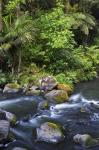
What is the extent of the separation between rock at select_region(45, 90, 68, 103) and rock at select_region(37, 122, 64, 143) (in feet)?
13.7

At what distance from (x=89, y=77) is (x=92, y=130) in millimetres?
8792

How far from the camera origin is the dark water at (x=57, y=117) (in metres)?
12.1

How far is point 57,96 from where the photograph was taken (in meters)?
17.1

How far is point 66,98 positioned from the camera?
17.1 meters

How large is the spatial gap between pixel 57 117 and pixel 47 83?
13.6ft

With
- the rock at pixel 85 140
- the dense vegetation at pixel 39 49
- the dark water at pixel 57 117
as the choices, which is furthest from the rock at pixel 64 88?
the rock at pixel 85 140

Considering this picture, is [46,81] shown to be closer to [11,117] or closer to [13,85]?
[13,85]

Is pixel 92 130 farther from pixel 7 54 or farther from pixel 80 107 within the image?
pixel 7 54

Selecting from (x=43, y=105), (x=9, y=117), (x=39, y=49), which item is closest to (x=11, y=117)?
(x=9, y=117)

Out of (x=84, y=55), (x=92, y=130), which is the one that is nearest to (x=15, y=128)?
A: (x=92, y=130)

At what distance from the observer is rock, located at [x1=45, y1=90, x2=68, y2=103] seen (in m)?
16.9

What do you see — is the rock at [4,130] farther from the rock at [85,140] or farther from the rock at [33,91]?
the rock at [33,91]

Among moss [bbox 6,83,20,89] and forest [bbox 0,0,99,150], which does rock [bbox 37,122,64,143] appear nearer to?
forest [bbox 0,0,99,150]

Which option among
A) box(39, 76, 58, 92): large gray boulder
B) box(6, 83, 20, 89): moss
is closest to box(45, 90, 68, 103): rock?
box(39, 76, 58, 92): large gray boulder
